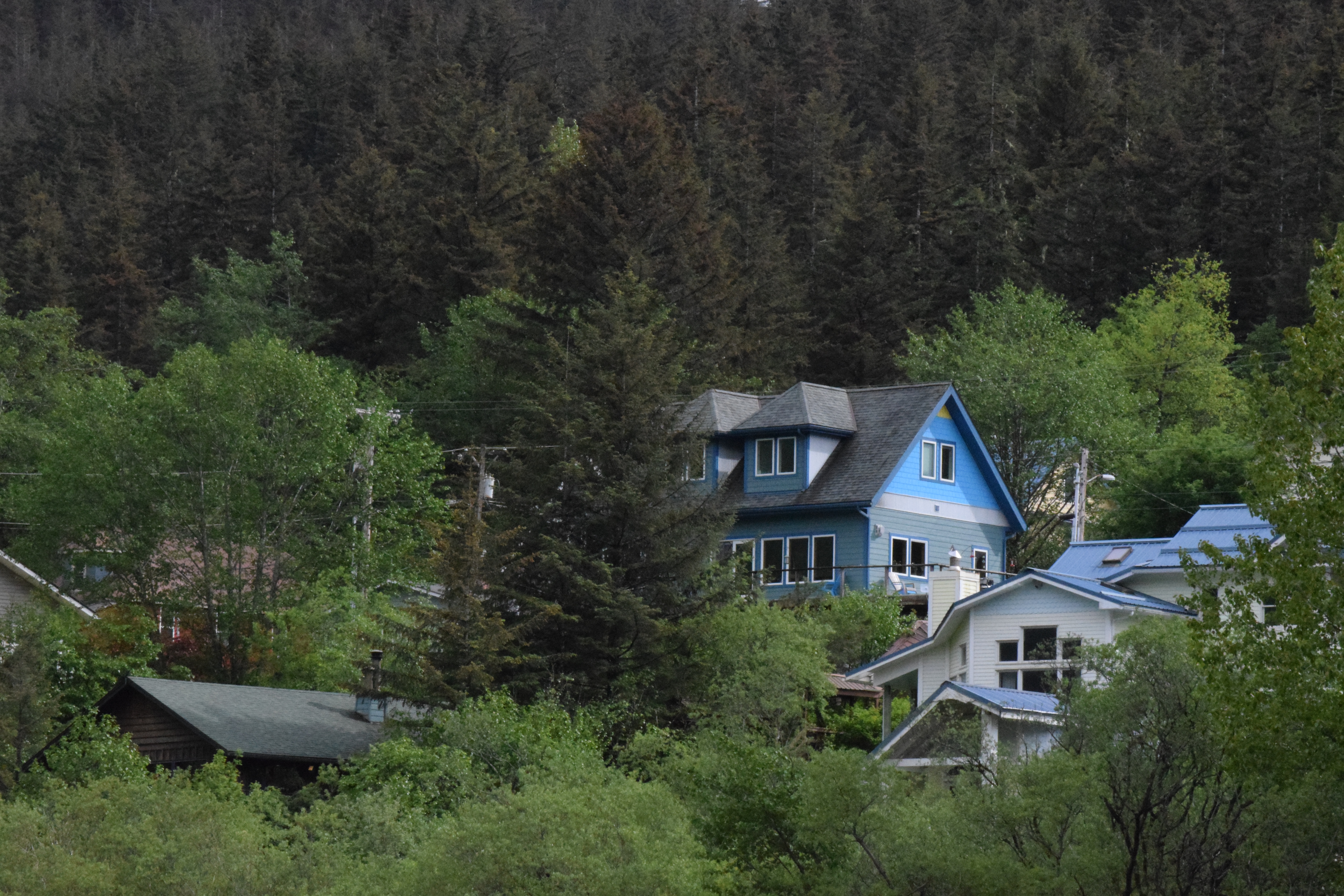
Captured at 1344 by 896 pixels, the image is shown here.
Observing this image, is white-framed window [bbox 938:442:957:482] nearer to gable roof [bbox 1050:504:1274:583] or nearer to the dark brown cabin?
gable roof [bbox 1050:504:1274:583]

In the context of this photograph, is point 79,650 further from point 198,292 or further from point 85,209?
point 85,209

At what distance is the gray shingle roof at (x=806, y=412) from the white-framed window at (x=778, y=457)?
1.89 feet

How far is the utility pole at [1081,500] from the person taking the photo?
170 feet

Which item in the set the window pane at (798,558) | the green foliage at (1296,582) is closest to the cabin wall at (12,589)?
the window pane at (798,558)

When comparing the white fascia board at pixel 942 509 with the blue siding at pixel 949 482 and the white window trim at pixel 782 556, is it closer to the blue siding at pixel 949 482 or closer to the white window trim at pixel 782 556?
the blue siding at pixel 949 482

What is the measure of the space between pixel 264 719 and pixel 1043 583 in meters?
16.9


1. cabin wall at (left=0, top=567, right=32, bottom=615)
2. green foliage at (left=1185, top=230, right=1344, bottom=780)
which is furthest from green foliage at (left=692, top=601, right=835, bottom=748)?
cabin wall at (left=0, top=567, right=32, bottom=615)

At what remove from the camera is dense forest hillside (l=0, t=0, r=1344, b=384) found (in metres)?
75.2

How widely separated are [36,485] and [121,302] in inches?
1743

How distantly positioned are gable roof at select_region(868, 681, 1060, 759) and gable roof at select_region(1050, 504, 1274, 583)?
647 centimetres

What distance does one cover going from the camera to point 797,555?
185 feet

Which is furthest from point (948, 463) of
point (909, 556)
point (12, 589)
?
point (12, 589)

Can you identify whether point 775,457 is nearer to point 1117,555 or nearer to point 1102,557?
point 1102,557

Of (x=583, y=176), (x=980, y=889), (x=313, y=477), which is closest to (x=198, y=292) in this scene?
(x=583, y=176)
